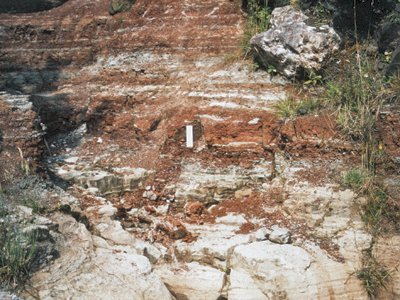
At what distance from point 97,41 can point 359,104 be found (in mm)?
3811

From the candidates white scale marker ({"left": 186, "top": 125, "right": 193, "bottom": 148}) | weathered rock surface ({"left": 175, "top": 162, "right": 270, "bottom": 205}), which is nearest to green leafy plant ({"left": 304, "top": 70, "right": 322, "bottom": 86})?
weathered rock surface ({"left": 175, "top": 162, "right": 270, "bottom": 205})

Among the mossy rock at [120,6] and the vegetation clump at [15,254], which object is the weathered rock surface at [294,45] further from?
the vegetation clump at [15,254]

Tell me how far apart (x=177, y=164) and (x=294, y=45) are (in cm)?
190

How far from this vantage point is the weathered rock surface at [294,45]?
18.3 ft

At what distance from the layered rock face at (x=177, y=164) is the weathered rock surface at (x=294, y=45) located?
206 mm

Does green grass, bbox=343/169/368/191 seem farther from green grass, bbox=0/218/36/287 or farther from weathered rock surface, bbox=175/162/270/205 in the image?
green grass, bbox=0/218/36/287

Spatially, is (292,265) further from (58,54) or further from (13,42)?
(13,42)

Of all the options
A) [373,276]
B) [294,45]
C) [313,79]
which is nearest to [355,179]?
[373,276]

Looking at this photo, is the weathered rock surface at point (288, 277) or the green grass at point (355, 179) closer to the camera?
the weathered rock surface at point (288, 277)

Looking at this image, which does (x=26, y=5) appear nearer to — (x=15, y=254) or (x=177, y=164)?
(x=177, y=164)

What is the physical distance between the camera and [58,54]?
7102 mm

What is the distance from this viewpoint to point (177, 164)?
16.4ft

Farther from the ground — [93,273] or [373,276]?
[93,273]

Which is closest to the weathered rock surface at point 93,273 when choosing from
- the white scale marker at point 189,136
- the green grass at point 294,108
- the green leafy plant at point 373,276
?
the green leafy plant at point 373,276
